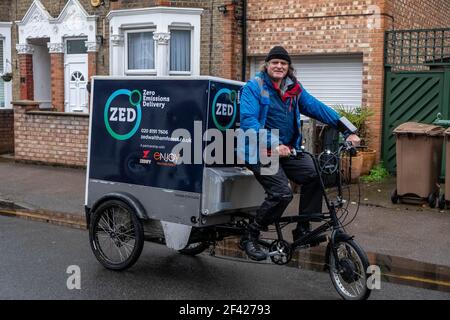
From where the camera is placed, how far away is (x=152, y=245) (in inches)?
273

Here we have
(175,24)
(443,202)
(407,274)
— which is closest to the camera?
(407,274)

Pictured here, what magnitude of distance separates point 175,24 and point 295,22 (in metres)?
2.68

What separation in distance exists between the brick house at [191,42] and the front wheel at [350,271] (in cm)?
654

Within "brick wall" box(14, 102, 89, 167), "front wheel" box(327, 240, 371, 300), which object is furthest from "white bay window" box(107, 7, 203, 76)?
"front wheel" box(327, 240, 371, 300)

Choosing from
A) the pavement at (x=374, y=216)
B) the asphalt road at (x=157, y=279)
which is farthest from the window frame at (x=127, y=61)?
the asphalt road at (x=157, y=279)

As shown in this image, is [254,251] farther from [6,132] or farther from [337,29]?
[6,132]

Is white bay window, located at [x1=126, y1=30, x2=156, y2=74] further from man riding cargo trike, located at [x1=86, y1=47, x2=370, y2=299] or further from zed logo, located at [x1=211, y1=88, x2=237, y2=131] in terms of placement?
zed logo, located at [x1=211, y1=88, x2=237, y2=131]

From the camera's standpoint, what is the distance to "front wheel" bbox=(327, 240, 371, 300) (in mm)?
4711

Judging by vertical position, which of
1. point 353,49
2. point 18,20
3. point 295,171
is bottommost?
point 295,171

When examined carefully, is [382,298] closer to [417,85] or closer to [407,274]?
[407,274]

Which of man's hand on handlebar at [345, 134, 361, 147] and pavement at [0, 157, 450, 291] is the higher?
man's hand on handlebar at [345, 134, 361, 147]

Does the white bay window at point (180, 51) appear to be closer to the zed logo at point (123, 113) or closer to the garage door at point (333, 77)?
the garage door at point (333, 77)

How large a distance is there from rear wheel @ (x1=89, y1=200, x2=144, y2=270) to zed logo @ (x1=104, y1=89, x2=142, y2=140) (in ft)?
2.25

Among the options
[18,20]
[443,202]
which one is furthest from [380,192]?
[18,20]
